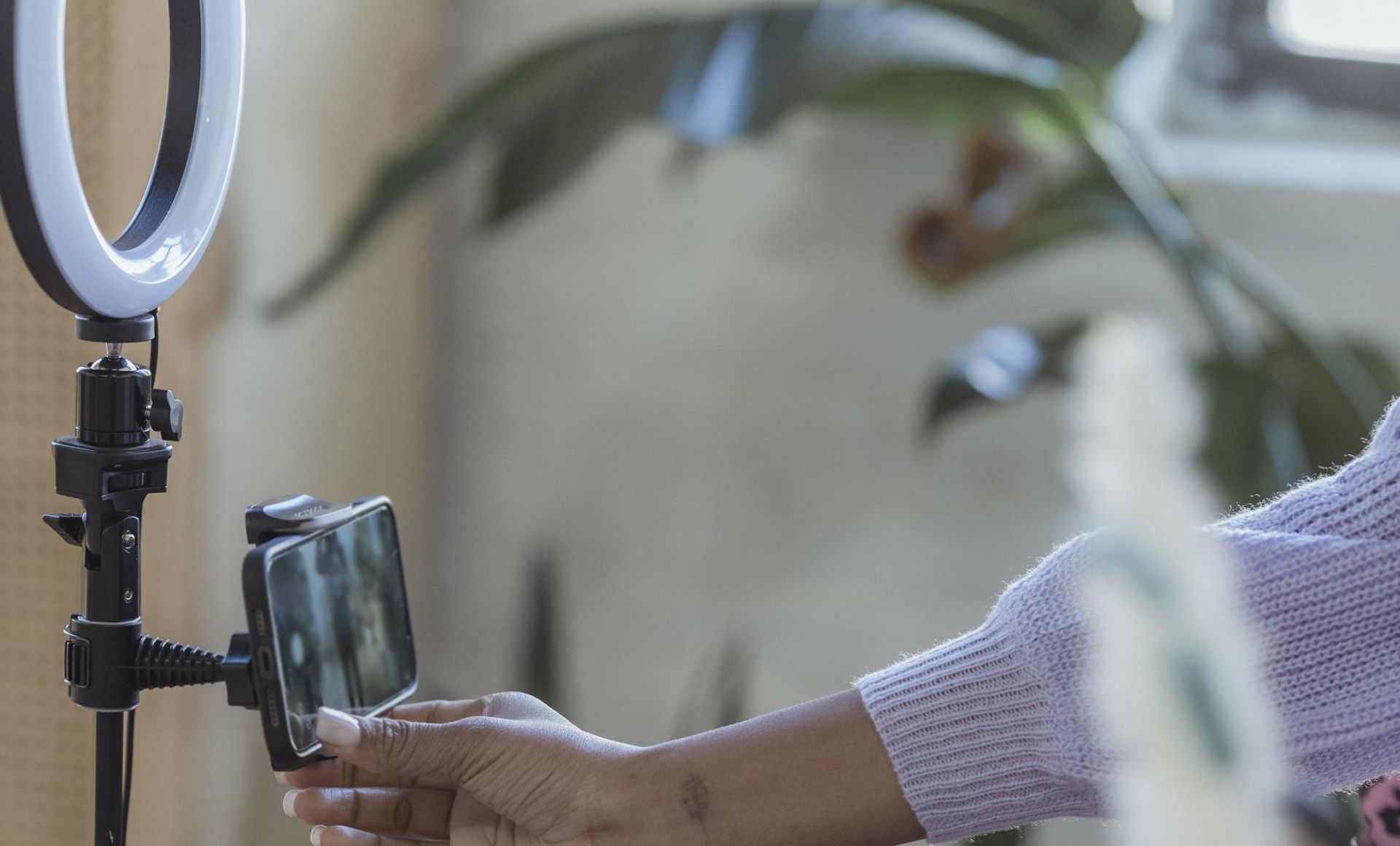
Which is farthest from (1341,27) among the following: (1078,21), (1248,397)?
(1248,397)

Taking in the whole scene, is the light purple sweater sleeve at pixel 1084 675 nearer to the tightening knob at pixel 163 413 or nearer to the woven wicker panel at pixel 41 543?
the tightening knob at pixel 163 413

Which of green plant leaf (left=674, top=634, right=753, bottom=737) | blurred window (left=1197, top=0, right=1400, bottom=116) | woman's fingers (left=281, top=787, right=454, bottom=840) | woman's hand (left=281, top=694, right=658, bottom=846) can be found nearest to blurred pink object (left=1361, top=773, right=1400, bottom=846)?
woman's hand (left=281, top=694, right=658, bottom=846)

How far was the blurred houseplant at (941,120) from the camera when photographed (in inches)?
36.7

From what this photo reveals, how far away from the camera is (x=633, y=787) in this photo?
678 mm

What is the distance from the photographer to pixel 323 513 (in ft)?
1.82

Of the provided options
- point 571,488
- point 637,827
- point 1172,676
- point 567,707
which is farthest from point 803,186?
point 1172,676

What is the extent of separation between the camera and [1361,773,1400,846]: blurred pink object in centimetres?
65

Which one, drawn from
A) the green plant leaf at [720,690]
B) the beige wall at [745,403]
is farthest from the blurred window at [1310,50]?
the green plant leaf at [720,690]

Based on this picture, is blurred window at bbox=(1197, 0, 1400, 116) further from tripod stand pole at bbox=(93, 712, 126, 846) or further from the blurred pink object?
tripod stand pole at bbox=(93, 712, 126, 846)

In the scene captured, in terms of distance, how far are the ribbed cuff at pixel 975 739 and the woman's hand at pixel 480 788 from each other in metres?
0.15

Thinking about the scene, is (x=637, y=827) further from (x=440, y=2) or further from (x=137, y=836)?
(x=440, y=2)

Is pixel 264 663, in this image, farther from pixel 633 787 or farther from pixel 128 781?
pixel 633 787

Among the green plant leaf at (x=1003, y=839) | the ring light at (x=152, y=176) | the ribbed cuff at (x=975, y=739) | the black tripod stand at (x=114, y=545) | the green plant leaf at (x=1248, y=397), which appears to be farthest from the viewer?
the green plant leaf at (x=1248, y=397)

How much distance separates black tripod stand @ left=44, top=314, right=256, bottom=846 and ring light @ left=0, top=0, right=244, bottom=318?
29 mm
